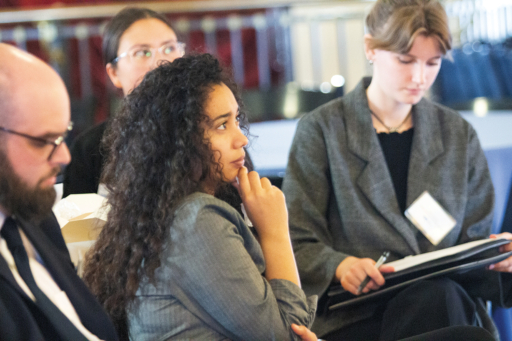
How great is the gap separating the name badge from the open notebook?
15 centimetres

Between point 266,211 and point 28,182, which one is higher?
point 28,182

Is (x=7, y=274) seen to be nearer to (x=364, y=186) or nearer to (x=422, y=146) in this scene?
(x=364, y=186)

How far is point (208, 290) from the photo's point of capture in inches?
35.7

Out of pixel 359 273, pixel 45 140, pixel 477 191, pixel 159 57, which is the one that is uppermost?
pixel 159 57

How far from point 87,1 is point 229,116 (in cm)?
455

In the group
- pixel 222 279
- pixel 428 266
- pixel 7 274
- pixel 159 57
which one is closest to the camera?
pixel 7 274

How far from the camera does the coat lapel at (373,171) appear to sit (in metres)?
1.48

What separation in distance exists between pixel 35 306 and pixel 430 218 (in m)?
1.14

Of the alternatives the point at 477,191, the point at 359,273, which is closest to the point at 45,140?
the point at 359,273

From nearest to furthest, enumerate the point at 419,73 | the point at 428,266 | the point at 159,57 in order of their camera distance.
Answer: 1. the point at 428,266
2. the point at 419,73
3. the point at 159,57

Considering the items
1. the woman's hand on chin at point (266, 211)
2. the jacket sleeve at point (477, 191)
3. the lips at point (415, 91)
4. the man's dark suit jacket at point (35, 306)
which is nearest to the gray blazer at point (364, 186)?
the jacket sleeve at point (477, 191)

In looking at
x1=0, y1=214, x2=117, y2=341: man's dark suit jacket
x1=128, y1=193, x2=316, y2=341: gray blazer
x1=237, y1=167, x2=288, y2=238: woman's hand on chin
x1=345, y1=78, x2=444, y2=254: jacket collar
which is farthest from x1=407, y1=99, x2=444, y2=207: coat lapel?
x1=0, y1=214, x2=117, y2=341: man's dark suit jacket

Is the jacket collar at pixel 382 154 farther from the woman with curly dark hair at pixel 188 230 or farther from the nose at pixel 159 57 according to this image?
the nose at pixel 159 57

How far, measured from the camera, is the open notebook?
123 centimetres
